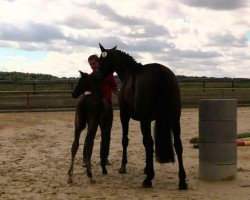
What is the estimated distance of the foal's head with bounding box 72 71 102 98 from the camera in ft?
22.9

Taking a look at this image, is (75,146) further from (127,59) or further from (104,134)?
(127,59)

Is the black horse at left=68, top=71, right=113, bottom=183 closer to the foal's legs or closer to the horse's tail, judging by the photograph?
the foal's legs

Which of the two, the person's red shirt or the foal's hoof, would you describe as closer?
the foal's hoof

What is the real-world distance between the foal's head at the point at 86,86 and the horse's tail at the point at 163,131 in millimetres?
1104

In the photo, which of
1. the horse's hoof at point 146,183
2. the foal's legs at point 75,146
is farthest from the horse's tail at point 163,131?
the foal's legs at point 75,146

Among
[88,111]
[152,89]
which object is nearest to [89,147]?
[88,111]

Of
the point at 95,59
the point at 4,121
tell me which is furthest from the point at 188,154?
the point at 4,121

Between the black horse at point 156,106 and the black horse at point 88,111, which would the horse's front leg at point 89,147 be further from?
the black horse at point 156,106

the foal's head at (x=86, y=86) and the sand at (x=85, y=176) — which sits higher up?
the foal's head at (x=86, y=86)

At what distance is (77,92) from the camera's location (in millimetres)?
7012

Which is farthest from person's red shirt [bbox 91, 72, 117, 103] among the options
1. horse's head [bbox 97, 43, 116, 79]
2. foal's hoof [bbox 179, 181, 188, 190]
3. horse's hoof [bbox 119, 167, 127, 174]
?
foal's hoof [bbox 179, 181, 188, 190]

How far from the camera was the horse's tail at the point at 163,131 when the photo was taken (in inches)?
251

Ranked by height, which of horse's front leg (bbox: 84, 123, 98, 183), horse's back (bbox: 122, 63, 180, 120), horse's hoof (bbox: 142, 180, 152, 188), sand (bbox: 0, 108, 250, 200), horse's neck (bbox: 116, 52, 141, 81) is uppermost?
horse's neck (bbox: 116, 52, 141, 81)

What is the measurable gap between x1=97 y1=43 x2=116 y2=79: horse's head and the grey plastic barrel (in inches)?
62.1
